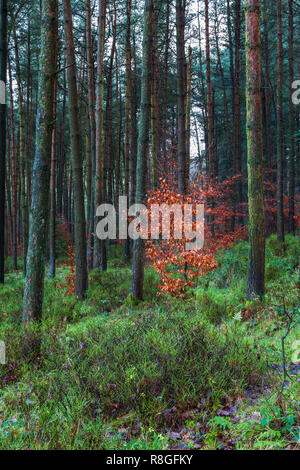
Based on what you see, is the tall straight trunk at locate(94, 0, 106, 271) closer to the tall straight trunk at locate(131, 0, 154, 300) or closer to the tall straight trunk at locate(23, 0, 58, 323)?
the tall straight trunk at locate(131, 0, 154, 300)

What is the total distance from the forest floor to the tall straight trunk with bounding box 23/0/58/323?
0.68 m

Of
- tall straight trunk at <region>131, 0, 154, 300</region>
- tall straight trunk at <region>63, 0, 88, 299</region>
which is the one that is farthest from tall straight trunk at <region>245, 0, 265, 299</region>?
tall straight trunk at <region>63, 0, 88, 299</region>

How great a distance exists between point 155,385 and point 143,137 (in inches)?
234

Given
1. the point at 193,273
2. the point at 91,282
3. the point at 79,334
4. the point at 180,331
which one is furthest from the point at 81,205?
the point at 180,331

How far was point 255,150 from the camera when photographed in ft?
21.0

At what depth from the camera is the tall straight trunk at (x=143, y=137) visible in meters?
7.75

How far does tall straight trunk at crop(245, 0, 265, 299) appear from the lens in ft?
20.8

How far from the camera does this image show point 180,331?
4496 mm

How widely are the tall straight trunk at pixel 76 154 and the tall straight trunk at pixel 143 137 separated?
161cm

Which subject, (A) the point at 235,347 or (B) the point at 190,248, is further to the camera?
(B) the point at 190,248

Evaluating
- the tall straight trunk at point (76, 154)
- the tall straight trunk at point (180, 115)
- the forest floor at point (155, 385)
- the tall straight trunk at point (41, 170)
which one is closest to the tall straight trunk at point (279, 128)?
the tall straight trunk at point (180, 115)
